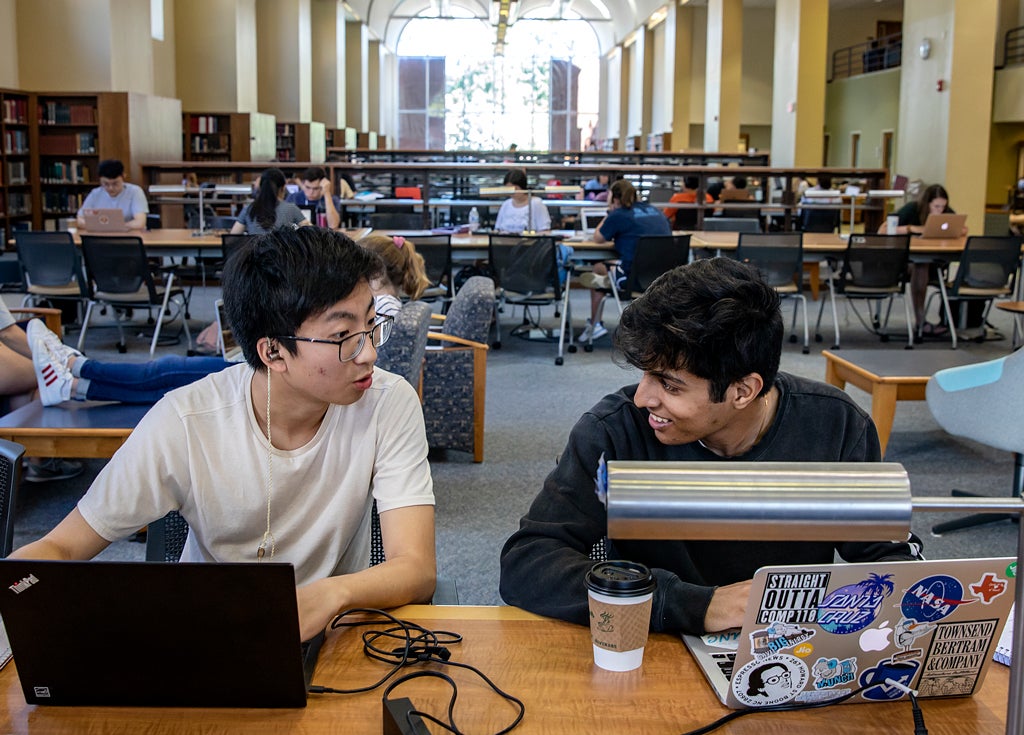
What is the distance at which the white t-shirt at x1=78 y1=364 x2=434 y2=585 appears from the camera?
1.57m

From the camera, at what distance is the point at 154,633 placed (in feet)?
3.68

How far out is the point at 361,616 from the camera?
1446 mm

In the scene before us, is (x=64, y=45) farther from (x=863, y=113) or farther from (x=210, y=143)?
(x=863, y=113)

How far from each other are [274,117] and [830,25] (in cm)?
1269

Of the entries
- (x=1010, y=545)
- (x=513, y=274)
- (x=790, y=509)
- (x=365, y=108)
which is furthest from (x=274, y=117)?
(x=790, y=509)

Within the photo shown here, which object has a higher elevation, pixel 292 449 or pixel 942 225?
pixel 942 225

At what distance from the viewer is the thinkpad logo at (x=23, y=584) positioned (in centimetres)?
111

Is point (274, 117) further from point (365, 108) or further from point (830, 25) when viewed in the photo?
point (830, 25)

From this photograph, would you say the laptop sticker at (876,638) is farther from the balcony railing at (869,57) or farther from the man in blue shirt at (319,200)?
the balcony railing at (869,57)

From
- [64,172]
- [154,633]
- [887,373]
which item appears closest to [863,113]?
[64,172]

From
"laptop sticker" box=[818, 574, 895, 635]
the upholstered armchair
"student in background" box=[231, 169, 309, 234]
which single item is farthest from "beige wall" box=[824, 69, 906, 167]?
"laptop sticker" box=[818, 574, 895, 635]

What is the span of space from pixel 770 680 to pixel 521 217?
7.59 meters

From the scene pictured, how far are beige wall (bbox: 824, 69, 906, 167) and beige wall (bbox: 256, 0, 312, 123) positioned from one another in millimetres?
10535

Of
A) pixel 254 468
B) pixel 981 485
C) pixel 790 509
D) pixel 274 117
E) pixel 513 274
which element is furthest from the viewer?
pixel 274 117
